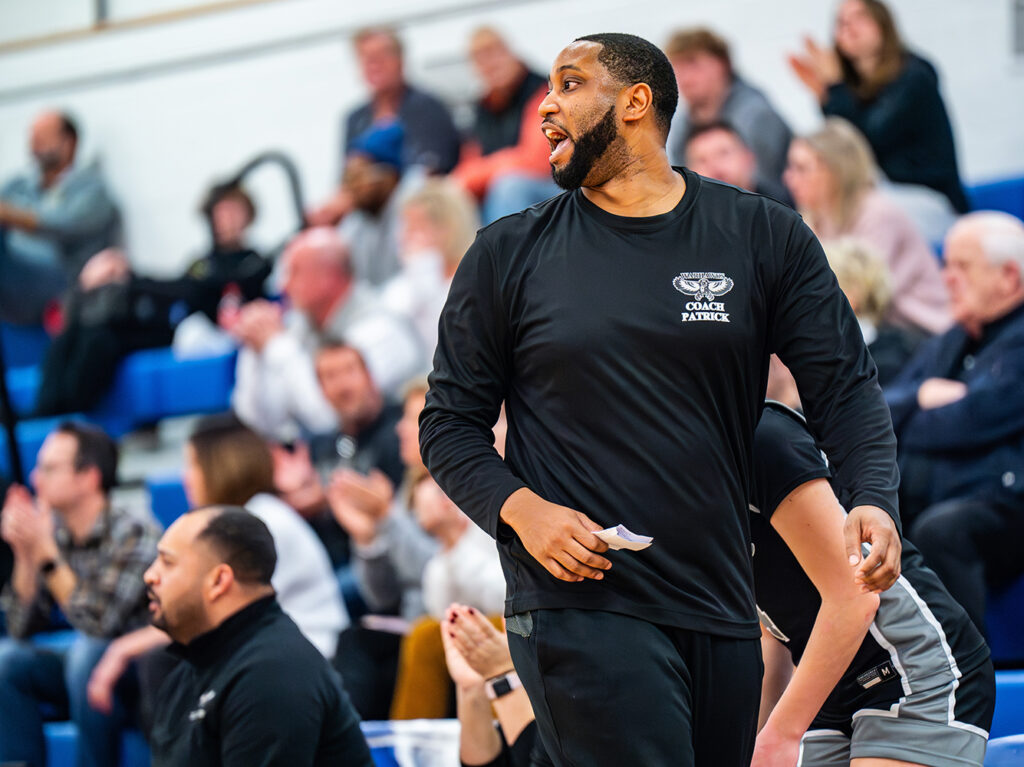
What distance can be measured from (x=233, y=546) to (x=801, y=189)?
2.67 m

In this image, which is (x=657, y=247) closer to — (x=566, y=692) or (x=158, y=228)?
(x=566, y=692)

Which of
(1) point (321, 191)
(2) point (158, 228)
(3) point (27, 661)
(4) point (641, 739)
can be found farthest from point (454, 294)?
(2) point (158, 228)

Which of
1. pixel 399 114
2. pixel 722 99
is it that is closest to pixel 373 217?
pixel 399 114

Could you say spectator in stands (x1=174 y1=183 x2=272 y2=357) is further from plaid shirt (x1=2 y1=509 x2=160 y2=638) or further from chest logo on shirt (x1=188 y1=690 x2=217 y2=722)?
chest logo on shirt (x1=188 y1=690 x2=217 y2=722)

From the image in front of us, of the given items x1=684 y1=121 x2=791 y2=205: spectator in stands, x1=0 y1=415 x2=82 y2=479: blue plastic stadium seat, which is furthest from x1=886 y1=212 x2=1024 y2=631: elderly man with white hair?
x1=0 y1=415 x2=82 y2=479: blue plastic stadium seat

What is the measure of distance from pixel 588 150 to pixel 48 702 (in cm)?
333

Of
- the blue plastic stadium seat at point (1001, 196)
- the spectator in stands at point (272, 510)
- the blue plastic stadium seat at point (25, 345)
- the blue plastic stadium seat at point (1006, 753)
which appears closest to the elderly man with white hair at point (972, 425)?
the blue plastic stadium seat at point (1006, 753)

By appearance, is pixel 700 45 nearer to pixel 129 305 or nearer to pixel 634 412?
pixel 129 305

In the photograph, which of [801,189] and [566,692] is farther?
[801,189]

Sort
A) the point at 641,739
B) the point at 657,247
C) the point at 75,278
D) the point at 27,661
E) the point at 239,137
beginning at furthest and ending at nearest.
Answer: the point at 239,137
the point at 75,278
the point at 27,661
the point at 657,247
the point at 641,739

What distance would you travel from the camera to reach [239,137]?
7.81m

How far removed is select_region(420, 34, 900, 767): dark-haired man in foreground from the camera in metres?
1.56

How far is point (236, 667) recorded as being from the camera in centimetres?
257

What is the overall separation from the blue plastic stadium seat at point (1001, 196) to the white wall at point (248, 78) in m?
1.33
